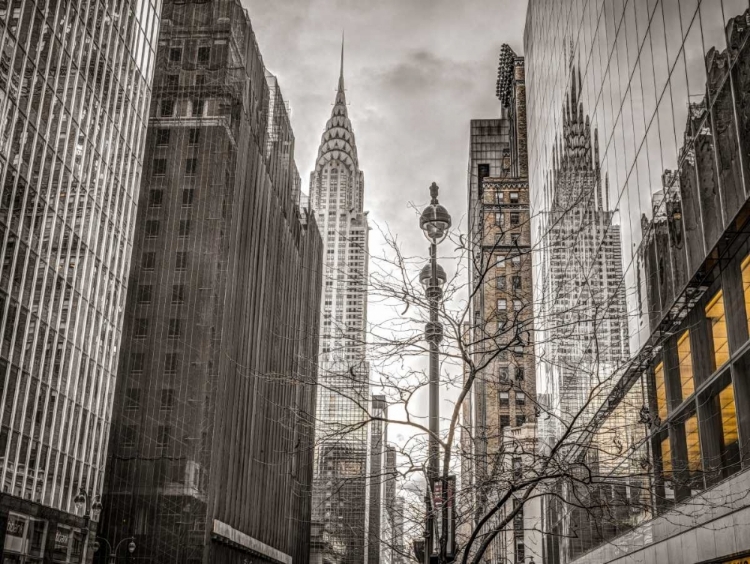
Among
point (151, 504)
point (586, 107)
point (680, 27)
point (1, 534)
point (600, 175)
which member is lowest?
point (1, 534)

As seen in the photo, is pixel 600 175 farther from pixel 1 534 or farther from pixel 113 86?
pixel 113 86

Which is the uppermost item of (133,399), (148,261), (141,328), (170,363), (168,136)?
(168,136)

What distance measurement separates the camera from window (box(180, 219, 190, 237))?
8475 cm

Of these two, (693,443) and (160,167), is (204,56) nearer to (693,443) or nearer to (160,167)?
(160,167)

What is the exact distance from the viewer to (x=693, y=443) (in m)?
20.8

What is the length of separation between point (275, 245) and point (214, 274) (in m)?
26.5

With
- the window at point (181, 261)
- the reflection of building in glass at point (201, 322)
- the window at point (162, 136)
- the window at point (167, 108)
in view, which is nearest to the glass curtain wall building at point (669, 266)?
the reflection of building in glass at point (201, 322)

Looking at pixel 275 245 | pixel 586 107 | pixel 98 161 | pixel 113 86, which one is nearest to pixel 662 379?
pixel 586 107

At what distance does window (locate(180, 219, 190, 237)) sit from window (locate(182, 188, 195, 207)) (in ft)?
5.78

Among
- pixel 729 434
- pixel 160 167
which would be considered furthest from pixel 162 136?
pixel 729 434

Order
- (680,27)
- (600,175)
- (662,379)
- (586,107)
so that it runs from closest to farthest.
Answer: (680,27) < (662,379) < (600,175) < (586,107)

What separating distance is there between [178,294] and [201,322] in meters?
4.09

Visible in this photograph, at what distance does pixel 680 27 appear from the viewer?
2062cm

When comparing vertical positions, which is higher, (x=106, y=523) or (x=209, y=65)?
(x=209, y=65)
